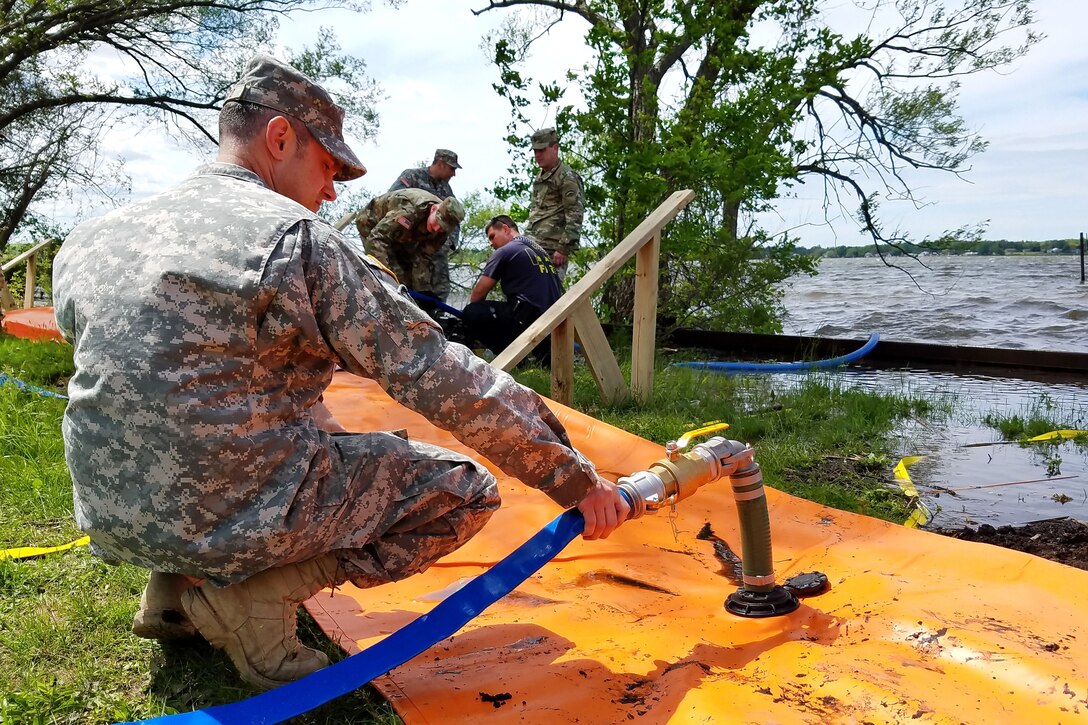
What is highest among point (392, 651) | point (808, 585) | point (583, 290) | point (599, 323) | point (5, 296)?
point (5, 296)

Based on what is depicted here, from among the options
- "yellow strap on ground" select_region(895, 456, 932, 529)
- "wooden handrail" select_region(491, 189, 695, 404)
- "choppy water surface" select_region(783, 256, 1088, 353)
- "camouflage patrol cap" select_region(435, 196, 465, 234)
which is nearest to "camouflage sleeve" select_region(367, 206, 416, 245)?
"camouflage patrol cap" select_region(435, 196, 465, 234)

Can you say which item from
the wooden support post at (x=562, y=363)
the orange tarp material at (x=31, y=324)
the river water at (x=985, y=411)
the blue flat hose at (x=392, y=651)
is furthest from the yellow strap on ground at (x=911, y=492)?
the orange tarp material at (x=31, y=324)

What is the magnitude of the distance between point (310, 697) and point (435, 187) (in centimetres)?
735

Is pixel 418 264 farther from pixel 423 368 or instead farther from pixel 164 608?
pixel 423 368

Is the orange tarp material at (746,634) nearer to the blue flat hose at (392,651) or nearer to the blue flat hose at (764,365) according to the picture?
the blue flat hose at (392,651)

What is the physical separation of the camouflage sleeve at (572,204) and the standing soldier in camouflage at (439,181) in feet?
3.80

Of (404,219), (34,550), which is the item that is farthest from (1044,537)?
(404,219)

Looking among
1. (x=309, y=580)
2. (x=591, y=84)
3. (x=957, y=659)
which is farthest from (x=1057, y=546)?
(x=591, y=84)

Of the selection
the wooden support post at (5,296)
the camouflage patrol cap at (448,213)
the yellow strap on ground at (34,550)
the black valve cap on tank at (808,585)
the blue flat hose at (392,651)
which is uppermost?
the camouflage patrol cap at (448,213)

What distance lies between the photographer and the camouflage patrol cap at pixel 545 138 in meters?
7.94

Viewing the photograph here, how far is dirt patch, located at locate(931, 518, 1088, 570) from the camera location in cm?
302

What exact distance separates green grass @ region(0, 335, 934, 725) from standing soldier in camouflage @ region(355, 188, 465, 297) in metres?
1.76

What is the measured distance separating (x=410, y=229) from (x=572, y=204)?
5.46 feet

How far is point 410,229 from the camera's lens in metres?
7.75
